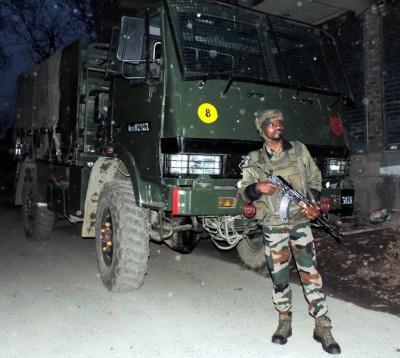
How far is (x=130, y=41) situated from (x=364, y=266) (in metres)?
3.91

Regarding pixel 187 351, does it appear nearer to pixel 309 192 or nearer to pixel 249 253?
pixel 309 192

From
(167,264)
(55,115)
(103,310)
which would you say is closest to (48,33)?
(55,115)

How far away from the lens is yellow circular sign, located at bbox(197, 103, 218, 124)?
420 centimetres

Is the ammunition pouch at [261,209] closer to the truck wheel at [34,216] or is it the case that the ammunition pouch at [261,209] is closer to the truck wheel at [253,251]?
the truck wheel at [253,251]

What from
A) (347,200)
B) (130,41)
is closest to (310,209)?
(347,200)

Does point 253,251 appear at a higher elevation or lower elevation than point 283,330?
higher

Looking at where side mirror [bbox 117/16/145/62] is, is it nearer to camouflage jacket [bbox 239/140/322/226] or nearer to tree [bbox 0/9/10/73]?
camouflage jacket [bbox 239/140/322/226]

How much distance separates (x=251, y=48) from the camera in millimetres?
4656

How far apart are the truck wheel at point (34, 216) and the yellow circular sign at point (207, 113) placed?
13.4ft

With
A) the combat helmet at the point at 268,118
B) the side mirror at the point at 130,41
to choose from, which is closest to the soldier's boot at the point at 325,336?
the combat helmet at the point at 268,118

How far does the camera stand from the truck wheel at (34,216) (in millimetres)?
7328

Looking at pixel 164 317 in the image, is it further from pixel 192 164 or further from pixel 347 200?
pixel 347 200

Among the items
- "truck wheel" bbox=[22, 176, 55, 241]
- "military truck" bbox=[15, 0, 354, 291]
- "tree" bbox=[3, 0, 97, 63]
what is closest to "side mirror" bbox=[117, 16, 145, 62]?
"military truck" bbox=[15, 0, 354, 291]

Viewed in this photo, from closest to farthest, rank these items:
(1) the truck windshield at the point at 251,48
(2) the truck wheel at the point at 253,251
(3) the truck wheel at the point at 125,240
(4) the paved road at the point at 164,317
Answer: (4) the paved road at the point at 164,317, (1) the truck windshield at the point at 251,48, (3) the truck wheel at the point at 125,240, (2) the truck wheel at the point at 253,251
